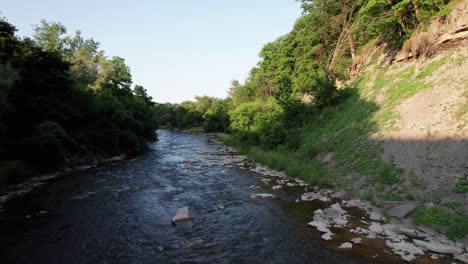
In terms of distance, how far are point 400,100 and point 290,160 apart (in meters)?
8.57

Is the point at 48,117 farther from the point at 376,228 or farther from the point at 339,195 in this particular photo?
the point at 376,228

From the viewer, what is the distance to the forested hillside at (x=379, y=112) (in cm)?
1073

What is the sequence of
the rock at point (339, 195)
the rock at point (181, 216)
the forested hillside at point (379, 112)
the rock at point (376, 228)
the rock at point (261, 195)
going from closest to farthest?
the rock at point (376, 228) → the rock at point (181, 216) → the forested hillside at point (379, 112) → the rock at point (339, 195) → the rock at point (261, 195)

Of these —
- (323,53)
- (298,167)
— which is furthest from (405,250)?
(323,53)

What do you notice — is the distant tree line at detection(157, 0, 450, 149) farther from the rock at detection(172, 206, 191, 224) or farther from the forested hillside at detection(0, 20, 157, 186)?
the forested hillside at detection(0, 20, 157, 186)

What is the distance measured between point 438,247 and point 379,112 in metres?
12.2

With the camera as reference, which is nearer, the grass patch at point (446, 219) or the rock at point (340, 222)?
the grass patch at point (446, 219)

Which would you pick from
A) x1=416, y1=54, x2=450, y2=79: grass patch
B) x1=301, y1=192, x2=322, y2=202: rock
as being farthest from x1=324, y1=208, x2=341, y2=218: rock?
x1=416, y1=54, x2=450, y2=79: grass patch

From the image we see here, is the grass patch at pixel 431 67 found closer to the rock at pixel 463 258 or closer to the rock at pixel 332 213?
the rock at pixel 332 213

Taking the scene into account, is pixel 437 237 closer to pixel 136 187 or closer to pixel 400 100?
pixel 400 100

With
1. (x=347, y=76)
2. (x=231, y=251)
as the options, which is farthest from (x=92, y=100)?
(x=347, y=76)

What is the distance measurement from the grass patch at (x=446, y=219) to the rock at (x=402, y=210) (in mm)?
248

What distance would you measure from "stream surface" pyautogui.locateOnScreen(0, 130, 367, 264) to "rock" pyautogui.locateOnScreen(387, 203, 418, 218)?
10.5 feet

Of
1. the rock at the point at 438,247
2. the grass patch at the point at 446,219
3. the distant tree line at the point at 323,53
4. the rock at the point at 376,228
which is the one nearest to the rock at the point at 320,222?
the rock at the point at 376,228
